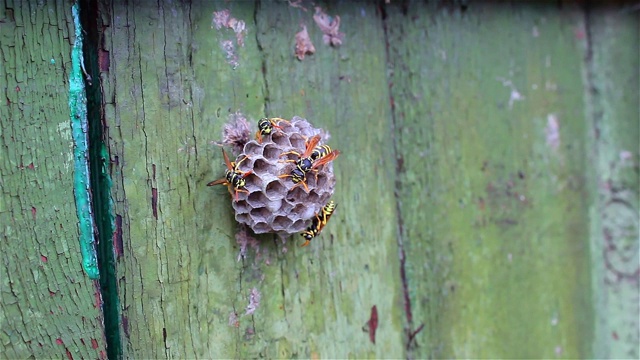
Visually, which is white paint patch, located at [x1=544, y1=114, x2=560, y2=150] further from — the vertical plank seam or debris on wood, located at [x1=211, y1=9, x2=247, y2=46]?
debris on wood, located at [x1=211, y1=9, x2=247, y2=46]

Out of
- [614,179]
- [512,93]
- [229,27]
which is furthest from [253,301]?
[614,179]

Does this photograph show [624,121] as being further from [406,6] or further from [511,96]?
[406,6]

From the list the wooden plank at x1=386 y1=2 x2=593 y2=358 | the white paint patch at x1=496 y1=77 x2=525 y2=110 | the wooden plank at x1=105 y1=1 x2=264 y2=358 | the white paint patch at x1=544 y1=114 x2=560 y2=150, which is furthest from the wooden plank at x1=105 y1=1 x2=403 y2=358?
the white paint patch at x1=544 y1=114 x2=560 y2=150

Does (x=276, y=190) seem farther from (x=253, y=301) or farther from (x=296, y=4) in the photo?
(x=296, y=4)

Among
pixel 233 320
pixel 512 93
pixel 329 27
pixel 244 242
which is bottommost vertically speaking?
pixel 233 320

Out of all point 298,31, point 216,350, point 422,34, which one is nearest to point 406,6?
point 422,34

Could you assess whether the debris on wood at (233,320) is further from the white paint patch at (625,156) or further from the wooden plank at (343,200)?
the white paint patch at (625,156)
